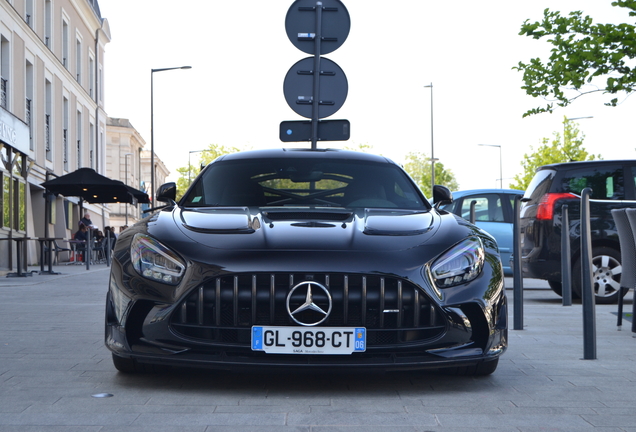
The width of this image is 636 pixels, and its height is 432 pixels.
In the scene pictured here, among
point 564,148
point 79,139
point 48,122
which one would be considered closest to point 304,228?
point 48,122

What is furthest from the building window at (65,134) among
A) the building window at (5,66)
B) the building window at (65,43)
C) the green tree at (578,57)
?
the green tree at (578,57)

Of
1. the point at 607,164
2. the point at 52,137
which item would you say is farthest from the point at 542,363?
the point at 52,137

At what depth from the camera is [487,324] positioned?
4.32 metres

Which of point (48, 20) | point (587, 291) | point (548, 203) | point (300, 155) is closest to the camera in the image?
point (587, 291)

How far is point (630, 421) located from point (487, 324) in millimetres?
872

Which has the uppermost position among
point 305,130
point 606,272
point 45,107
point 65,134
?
point 45,107

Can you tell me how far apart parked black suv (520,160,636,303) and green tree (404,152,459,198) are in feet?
211

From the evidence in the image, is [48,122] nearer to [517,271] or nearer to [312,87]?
[312,87]

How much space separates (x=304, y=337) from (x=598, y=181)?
744 centimetres

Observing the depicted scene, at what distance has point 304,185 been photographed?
5711mm

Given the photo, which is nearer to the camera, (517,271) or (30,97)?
(517,271)

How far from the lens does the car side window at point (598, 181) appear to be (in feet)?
34.1

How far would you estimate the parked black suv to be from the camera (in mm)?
10305

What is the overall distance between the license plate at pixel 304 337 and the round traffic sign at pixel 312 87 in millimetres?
4820
